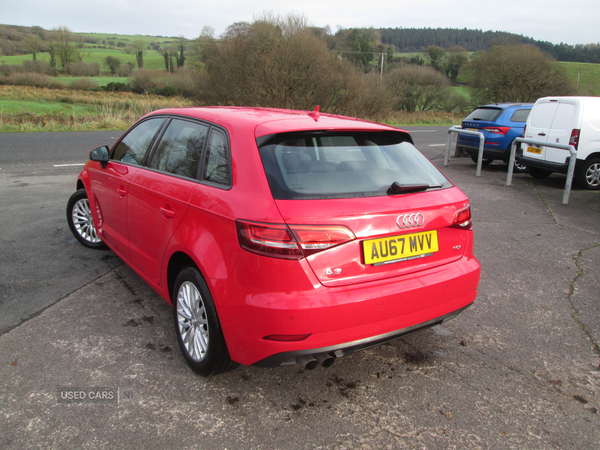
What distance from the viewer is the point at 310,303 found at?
7.37 ft

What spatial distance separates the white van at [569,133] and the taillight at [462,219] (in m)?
7.23

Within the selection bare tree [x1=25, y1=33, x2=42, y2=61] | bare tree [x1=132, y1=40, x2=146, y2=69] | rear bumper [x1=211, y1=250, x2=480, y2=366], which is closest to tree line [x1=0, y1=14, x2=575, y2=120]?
rear bumper [x1=211, y1=250, x2=480, y2=366]

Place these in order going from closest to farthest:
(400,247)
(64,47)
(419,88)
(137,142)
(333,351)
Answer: (333,351) < (400,247) < (137,142) < (419,88) < (64,47)

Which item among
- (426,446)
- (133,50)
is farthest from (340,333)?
(133,50)

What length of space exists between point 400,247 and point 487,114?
1065cm

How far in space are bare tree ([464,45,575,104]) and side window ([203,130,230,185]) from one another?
35.8 m

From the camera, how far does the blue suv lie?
11.1 meters

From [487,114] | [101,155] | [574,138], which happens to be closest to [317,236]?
[101,155]

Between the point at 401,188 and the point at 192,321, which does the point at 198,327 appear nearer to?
the point at 192,321

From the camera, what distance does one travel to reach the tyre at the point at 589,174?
898cm

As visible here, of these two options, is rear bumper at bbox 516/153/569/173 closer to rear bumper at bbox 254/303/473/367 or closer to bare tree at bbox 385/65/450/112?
rear bumper at bbox 254/303/473/367

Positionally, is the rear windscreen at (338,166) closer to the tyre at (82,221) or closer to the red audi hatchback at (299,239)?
the red audi hatchback at (299,239)

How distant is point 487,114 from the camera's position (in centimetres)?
1170

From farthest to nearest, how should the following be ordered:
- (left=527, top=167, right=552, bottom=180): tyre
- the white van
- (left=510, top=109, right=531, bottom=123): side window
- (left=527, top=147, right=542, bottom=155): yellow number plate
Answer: (left=510, top=109, right=531, bottom=123): side window < (left=527, top=167, right=552, bottom=180): tyre < (left=527, top=147, right=542, bottom=155): yellow number plate < the white van
